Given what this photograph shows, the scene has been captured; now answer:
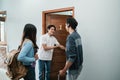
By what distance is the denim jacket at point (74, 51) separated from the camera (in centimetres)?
318

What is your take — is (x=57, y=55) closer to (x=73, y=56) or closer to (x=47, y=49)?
(x=47, y=49)

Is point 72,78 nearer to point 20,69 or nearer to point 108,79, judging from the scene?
point 108,79

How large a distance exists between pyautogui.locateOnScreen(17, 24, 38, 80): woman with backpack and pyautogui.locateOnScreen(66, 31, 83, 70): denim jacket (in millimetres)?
649

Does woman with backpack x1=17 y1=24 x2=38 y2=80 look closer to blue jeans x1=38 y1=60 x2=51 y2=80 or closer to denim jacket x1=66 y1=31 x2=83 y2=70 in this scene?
denim jacket x1=66 y1=31 x2=83 y2=70

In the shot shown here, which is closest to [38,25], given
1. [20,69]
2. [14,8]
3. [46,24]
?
[46,24]

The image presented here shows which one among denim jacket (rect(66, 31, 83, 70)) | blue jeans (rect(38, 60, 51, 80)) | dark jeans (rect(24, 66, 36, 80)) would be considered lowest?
blue jeans (rect(38, 60, 51, 80))

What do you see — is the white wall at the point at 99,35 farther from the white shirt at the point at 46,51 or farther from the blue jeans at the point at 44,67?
the blue jeans at the point at 44,67

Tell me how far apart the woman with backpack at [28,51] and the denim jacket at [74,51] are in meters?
0.65

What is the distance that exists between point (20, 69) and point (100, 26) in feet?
5.61

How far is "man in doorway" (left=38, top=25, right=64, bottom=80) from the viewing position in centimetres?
467

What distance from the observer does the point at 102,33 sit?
12.0 feet

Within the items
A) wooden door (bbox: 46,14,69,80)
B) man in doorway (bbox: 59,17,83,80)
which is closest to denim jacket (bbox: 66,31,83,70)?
man in doorway (bbox: 59,17,83,80)

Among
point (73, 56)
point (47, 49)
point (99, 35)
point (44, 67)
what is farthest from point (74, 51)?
point (44, 67)

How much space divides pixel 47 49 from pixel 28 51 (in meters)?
2.04
